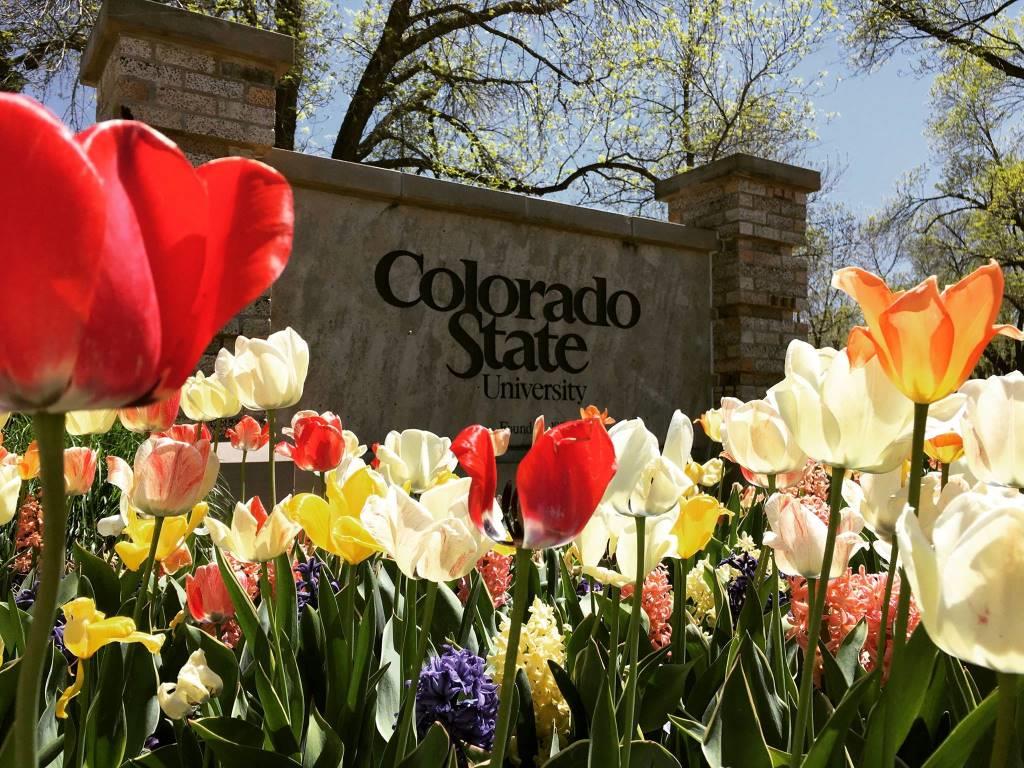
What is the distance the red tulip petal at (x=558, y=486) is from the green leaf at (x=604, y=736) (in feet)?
0.88

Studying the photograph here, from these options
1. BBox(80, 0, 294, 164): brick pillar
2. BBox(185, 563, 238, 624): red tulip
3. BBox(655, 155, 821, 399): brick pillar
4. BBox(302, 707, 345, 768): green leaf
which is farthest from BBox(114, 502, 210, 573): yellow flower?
BBox(655, 155, 821, 399): brick pillar

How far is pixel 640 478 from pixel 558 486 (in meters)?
0.21

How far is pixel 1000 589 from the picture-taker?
399 mm

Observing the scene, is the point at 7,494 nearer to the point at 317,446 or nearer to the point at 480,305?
the point at 317,446

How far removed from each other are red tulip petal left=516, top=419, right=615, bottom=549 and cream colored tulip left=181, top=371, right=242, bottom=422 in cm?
83

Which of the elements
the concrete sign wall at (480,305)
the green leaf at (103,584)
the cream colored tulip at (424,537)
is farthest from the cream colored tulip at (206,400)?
the concrete sign wall at (480,305)

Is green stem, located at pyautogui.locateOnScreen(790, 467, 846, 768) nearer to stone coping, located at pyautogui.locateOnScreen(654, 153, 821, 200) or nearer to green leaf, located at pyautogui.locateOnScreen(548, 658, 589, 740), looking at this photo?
green leaf, located at pyautogui.locateOnScreen(548, 658, 589, 740)

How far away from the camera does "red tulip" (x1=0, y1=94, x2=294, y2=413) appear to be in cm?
28

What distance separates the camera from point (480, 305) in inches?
228

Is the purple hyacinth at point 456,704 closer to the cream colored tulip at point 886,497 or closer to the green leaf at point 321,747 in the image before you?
the green leaf at point 321,747

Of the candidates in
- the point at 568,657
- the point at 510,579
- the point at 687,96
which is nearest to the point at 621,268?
the point at 510,579

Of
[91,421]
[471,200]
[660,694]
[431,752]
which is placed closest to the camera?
[431,752]

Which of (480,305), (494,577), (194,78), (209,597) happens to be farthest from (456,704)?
(480,305)

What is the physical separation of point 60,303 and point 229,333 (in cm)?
427
